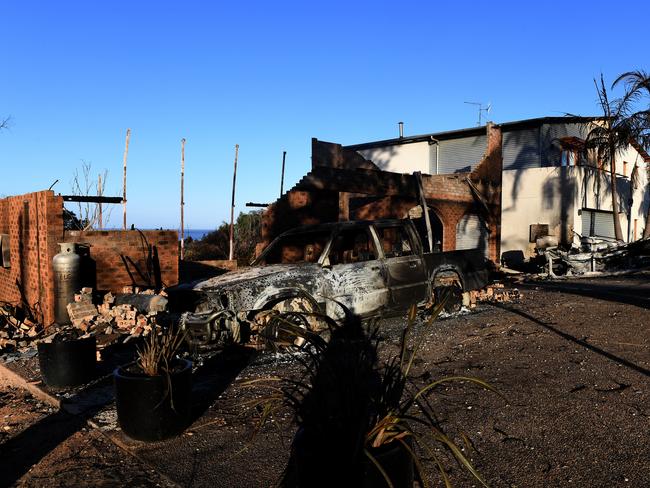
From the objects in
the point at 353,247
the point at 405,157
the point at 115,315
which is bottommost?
the point at 115,315

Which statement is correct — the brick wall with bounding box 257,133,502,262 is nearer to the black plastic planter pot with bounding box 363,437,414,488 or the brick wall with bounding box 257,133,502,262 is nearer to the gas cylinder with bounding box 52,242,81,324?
the gas cylinder with bounding box 52,242,81,324

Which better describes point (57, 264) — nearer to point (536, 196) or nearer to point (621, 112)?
point (536, 196)

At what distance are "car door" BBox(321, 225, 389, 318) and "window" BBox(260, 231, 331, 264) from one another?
24cm

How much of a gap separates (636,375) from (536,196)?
786 inches

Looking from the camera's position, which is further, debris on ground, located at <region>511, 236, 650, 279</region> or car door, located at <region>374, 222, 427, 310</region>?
debris on ground, located at <region>511, 236, 650, 279</region>

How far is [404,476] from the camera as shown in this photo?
8.26 feet

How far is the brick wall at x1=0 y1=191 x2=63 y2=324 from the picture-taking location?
→ 9.97m

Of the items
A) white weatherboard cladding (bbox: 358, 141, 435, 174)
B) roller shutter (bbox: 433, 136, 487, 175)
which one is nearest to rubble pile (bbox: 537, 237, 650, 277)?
roller shutter (bbox: 433, 136, 487, 175)

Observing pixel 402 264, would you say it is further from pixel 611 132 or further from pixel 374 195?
pixel 611 132

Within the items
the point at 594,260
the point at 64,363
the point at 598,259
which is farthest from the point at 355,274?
the point at 598,259

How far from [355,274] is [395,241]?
1.34 m

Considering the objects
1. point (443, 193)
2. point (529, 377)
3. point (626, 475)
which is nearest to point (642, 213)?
point (443, 193)

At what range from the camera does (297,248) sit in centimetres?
835

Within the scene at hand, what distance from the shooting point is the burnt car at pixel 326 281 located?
670 cm
